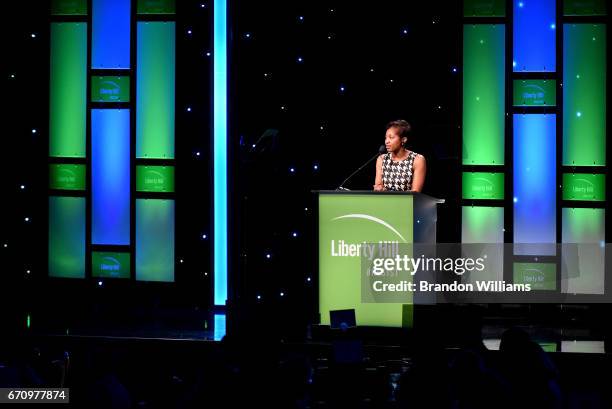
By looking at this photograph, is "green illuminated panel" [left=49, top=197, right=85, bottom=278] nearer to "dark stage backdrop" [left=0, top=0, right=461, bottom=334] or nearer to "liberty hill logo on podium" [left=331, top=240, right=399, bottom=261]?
"dark stage backdrop" [left=0, top=0, right=461, bottom=334]

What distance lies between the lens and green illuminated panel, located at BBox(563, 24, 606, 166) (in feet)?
24.8

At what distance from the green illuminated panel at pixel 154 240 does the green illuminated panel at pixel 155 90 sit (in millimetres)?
497

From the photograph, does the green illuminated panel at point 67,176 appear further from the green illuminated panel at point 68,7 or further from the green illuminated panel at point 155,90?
the green illuminated panel at point 68,7

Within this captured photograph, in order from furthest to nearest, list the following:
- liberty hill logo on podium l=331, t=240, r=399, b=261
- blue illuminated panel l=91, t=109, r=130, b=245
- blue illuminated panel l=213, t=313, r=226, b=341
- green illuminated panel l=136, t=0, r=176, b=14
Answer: blue illuminated panel l=91, t=109, r=130, b=245, green illuminated panel l=136, t=0, r=176, b=14, blue illuminated panel l=213, t=313, r=226, b=341, liberty hill logo on podium l=331, t=240, r=399, b=261

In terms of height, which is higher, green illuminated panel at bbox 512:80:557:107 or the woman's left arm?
green illuminated panel at bbox 512:80:557:107

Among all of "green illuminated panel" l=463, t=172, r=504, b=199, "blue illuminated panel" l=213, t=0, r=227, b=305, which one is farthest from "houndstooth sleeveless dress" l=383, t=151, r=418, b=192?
"blue illuminated panel" l=213, t=0, r=227, b=305

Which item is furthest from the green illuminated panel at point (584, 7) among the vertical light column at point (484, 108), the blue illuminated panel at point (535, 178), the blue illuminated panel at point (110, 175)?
the blue illuminated panel at point (110, 175)

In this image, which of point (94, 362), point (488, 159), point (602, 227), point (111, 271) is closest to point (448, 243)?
point (488, 159)

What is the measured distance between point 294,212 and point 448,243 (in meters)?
1.46

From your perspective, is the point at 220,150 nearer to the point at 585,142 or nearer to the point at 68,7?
the point at 68,7

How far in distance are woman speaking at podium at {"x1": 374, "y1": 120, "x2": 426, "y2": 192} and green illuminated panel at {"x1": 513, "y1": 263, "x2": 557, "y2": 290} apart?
1826 millimetres

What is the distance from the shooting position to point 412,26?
7629 mm

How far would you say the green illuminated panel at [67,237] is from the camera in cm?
825

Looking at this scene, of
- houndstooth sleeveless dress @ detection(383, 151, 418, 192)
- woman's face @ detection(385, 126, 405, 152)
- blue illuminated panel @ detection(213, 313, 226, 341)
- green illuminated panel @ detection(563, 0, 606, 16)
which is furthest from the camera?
green illuminated panel @ detection(563, 0, 606, 16)
